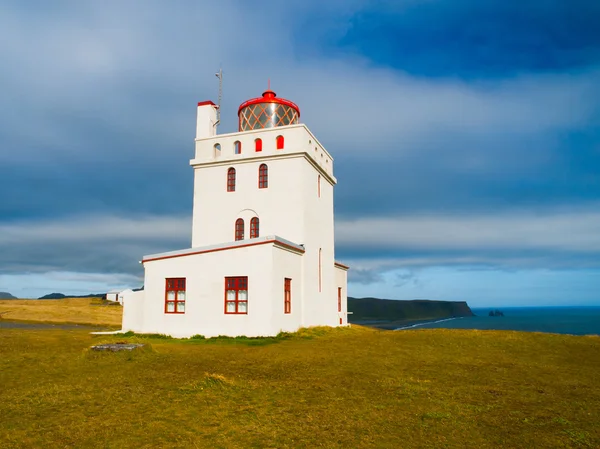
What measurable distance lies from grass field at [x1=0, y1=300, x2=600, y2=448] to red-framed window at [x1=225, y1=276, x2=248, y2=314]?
16.3 feet

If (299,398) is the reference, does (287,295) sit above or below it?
above

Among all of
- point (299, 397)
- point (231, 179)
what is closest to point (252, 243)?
point (231, 179)

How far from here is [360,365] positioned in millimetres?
13641

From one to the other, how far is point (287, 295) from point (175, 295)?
5.87 metres

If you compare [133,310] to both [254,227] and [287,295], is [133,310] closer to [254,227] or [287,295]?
[254,227]

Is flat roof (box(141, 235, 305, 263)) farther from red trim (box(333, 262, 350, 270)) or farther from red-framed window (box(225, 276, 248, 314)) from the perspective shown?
red trim (box(333, 262, 350, 270))

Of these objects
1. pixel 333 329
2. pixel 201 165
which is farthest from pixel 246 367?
pixel 201 165

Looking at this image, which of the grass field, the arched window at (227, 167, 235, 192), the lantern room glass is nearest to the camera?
the grass field

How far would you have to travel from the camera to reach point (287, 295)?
23719 millimetres

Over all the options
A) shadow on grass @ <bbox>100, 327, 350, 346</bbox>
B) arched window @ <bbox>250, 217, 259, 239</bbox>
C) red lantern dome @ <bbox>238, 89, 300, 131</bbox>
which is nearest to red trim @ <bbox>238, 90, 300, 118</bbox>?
red lantern dome @ <bbox>238, 89, 300, 131</bbox>

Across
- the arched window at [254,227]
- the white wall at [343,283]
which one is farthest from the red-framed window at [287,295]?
the white wall at [343,283]

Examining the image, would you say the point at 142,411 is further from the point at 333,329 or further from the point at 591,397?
the point at 333,329

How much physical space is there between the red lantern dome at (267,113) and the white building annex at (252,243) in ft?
0.22

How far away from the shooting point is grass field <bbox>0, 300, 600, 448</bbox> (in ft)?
24.1
